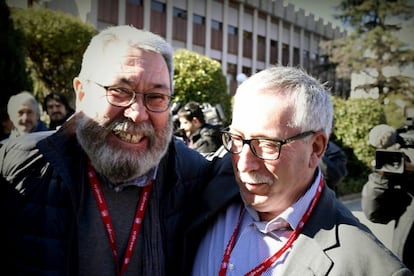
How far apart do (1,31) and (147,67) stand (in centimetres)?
877

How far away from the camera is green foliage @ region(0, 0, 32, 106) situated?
8.98 m

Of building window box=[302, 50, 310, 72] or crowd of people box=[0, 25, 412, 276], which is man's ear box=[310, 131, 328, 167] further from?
building window box=[302, 50, 310, 72]

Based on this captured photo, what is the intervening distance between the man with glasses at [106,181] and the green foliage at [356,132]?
10313mm

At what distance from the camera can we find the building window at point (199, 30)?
73.4 ft

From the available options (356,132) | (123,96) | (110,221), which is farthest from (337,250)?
(356,132)

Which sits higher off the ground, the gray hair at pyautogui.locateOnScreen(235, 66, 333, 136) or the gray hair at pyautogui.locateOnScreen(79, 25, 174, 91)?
the gray hair at pyautogui.locateOnScreen(79, 25, 174, 91)

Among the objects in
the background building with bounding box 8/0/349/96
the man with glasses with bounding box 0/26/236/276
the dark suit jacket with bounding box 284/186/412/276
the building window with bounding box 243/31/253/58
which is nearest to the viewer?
the dark suit jacket with bounding box 284/186/412/276

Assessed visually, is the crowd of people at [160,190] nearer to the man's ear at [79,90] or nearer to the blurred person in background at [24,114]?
the man's ear at [79,90]

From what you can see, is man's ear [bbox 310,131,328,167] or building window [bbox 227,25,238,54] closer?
man's ear [bbox 310,131,328,167]

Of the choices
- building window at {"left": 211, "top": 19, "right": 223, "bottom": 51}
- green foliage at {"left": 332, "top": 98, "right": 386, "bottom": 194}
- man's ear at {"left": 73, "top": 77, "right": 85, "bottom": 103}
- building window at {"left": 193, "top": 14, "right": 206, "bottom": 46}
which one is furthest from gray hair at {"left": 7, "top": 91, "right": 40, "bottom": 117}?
building window at {"left": 211, "top": 19, "right": 223, "bottom": 51}

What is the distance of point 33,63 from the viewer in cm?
1405

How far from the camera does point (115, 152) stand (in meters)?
1.88

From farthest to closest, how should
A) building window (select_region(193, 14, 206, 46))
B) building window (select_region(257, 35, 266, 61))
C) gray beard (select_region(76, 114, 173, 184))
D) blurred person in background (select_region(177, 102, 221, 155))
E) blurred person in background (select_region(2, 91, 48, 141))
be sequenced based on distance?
building window (select_region(257, 35, 266, 61)) < building window (select_region(193, 14, 206, 46)) < blurred person in background (select_region(177, 102, 221, 155)) < blurred person in background (select_region(2, 91, 48, 141)) < gray beard (select_region(76, 114, 173, 184))

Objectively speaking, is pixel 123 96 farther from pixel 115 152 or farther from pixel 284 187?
pixel 284 187
